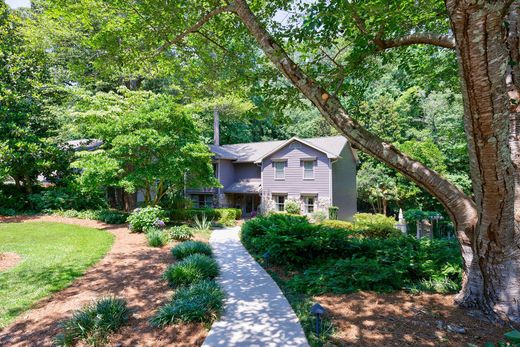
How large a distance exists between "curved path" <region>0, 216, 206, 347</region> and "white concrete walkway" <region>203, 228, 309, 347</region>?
44 cm

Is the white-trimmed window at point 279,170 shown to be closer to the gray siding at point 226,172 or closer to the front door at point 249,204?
the front door at point 249,204

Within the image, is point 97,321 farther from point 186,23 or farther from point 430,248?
point 430,248

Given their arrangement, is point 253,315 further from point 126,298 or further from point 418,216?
point 418,216

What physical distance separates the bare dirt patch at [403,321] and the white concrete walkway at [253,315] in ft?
2.25

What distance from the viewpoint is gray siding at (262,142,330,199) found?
768 inches

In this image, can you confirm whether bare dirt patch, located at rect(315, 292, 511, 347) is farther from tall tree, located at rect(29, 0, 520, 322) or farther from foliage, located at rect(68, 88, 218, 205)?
foliage, located at rect(68, 88, 218, 205)

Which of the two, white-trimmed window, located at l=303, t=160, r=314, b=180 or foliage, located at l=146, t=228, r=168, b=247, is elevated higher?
white-trimmed window, located at l=303, t=160, r=314, b=180

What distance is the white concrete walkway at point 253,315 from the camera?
13.1ft

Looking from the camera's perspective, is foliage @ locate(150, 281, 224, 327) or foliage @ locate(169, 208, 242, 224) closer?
foliage @ locate(150, 281, 224, 327)

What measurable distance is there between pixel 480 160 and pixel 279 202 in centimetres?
1856

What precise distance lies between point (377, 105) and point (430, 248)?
18814 millimetres

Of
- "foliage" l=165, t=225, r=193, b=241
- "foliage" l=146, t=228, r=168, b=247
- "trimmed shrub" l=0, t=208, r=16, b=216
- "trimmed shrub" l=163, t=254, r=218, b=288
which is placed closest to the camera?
"trimmed shrub" l=163, t=254, r=218, b=288

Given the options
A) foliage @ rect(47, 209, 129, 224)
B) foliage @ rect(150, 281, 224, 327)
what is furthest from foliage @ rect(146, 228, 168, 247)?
foliage @ rect(47, 209, 129, 224)

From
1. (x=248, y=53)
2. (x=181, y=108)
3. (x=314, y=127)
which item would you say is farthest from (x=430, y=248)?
(x=314, y=127)
